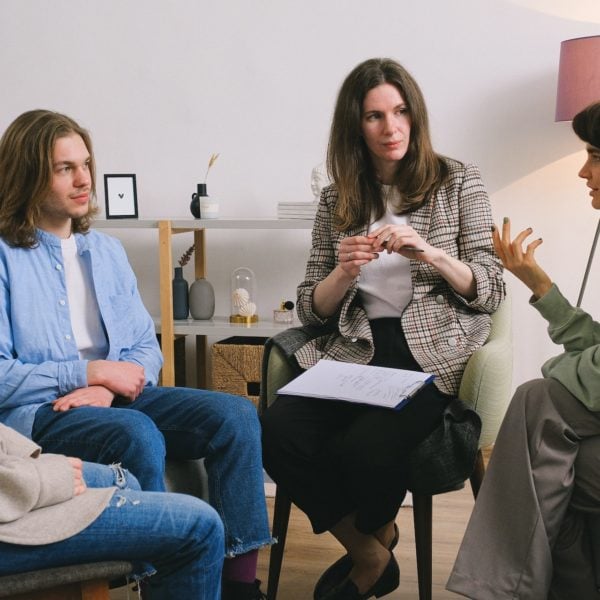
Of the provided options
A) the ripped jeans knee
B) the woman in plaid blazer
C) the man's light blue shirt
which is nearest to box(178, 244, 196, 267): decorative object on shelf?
the woman in plaid blazer

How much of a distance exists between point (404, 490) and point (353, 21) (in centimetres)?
211

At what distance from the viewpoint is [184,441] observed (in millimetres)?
1991

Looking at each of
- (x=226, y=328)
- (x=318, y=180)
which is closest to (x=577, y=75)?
(x=318, y=180)

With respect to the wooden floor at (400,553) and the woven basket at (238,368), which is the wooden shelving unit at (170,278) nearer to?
the woven basket at (238,368)

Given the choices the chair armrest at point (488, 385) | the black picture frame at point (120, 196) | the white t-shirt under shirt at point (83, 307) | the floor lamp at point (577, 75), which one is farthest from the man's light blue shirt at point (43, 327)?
the floor lamp at point (577, 75)

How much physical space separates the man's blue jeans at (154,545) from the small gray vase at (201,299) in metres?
1.97

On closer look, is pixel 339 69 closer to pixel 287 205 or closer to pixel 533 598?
pixel 287 205

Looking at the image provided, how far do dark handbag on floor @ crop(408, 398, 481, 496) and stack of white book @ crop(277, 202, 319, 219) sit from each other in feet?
4.72

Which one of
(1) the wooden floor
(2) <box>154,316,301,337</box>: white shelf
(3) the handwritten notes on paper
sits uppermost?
(3) the handwritten notes on paper

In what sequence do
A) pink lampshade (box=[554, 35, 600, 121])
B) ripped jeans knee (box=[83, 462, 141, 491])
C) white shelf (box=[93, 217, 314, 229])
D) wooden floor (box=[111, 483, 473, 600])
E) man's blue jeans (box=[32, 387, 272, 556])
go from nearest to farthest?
ripped jeans knee (box=[83, 462, 141, 491]), man's blue jeans (box=[32, 387, 272, 556]), wooden floor (box=[111, 483, 473, 600]), pink lampshade (box=[554, 35, 600, 121]), white shelf (box=[93, 217, 314, 229])

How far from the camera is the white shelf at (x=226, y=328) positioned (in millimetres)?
3322

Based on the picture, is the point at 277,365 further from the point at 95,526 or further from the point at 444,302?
the point at 95,526

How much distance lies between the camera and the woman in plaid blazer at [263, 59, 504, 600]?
1984 mm

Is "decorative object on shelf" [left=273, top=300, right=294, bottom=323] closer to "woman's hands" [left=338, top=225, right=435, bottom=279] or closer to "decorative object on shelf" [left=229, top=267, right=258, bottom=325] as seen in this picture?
"decorative object on shelf" [left=229, top=267, right=258, bottom=325]
